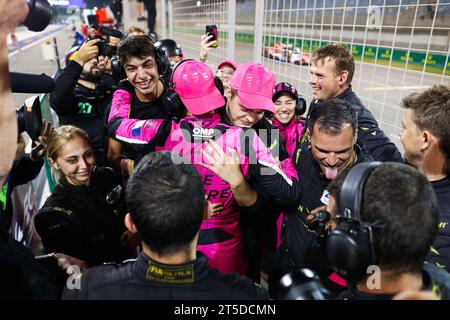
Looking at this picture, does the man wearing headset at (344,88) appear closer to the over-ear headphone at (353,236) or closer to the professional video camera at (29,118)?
the over-ear headphone at (353,236)

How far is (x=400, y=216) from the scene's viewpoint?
2.79 ft

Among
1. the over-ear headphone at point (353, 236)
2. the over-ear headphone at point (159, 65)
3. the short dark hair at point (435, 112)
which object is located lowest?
the over-ear headphone at point (353, 236)

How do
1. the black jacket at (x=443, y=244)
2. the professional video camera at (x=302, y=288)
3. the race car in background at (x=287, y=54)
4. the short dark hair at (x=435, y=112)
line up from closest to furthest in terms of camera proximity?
the professional video camera at (x=302, y=288)
the black jacket at (x=443, y=244)
the short dark hair at (x=435, y=112)
the race car in background at (x=287, y=54)

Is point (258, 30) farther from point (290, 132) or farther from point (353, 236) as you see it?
point (353, 236)

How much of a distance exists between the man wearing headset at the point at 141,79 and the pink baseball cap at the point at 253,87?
0.82 meters

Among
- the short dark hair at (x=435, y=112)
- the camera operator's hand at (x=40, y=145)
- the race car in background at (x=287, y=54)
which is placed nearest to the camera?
the short dark hair at (x=435, y=112)

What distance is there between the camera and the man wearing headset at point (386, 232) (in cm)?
85

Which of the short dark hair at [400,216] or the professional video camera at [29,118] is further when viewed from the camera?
the professional video camera at [29,118]

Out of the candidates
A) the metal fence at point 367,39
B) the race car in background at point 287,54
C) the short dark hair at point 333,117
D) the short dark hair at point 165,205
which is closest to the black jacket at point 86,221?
the short dark hair at point 165,205

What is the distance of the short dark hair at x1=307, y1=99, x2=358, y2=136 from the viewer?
5.44 feet

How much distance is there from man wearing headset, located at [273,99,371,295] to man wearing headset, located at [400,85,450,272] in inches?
10.2

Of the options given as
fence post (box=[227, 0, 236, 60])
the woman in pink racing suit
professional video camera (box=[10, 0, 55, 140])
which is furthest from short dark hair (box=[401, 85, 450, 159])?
fence post (box=[227, 0, 236, 60])
